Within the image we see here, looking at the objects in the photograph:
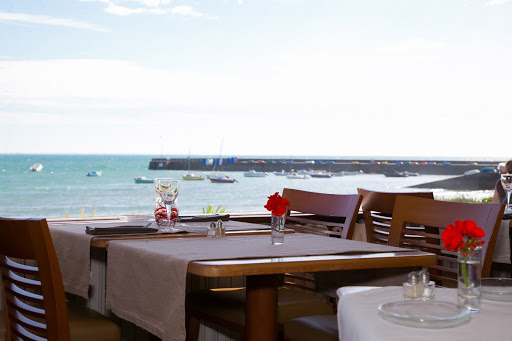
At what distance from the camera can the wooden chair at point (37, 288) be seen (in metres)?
1.84

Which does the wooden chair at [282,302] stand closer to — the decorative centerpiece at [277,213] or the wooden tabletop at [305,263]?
the decorative centerpiece at [277,213]

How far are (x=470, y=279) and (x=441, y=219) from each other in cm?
117

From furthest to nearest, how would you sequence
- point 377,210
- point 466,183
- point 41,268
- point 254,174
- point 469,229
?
1. point 466,183
2. point 254,174
3. point 377,210
4. point 41,268
5. point 469,229

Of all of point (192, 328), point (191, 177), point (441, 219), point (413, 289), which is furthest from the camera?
point (191, 177)

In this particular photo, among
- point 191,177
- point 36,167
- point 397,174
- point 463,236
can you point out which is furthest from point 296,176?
point 463,236

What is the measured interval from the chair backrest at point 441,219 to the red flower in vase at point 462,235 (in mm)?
882

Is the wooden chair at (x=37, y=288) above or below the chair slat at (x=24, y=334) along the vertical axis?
above

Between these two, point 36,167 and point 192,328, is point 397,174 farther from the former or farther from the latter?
point 192,328

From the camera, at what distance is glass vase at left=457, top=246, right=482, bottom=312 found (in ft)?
3.85

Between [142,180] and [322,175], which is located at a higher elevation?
[322,175]

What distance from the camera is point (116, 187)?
38.5 m

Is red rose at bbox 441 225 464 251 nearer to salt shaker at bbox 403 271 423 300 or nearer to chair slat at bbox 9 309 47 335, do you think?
salt shaker at bbox 403 271 423 300

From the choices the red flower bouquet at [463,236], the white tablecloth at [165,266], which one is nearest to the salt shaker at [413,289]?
the red flower bouquet at [463,236]

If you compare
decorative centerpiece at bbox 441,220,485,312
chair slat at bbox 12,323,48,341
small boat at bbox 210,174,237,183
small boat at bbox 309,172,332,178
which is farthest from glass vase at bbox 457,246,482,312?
small boat at bbox 309,172,332,178
